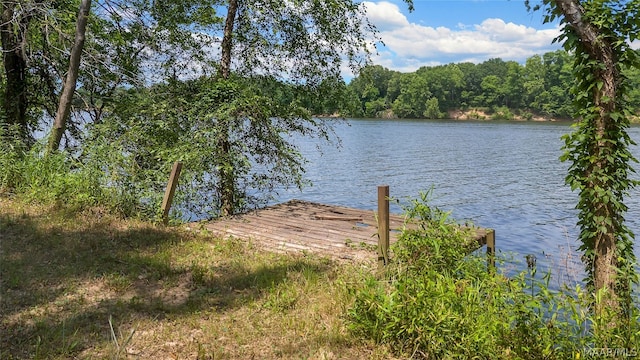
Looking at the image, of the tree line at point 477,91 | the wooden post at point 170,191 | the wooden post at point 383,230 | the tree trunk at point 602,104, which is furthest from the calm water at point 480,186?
the tree line at point 477,91

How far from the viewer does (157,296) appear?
4.76 meters

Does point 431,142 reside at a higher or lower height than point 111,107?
lower

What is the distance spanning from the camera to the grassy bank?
374cm

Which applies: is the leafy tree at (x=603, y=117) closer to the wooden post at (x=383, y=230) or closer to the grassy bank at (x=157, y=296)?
the wooden post at (x=383, y=230)

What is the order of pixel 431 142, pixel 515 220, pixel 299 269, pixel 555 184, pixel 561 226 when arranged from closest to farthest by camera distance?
pixel 299 269 < pixel 561 226 < pixel 515 220 < pixel 555 184 < pixel 431 142

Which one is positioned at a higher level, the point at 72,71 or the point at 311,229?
the point at 72,71

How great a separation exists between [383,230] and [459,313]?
1378 mm

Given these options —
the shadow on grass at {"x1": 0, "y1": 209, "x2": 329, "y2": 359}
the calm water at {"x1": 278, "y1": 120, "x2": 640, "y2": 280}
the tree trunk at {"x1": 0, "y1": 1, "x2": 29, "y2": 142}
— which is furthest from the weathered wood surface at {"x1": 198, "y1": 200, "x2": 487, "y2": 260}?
the tree trunk at {"x1": 0, "y1": 1, "x2": 29, "y2": 142}

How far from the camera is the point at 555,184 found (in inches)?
761

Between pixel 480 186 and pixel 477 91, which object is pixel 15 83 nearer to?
pixel 480 186

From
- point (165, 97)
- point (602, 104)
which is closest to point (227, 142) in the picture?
point (165, 97)

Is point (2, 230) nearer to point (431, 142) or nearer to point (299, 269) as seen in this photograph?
point (299, 269)

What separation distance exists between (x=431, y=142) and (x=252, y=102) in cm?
3089

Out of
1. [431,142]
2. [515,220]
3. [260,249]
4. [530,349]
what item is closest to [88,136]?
[260,249]
